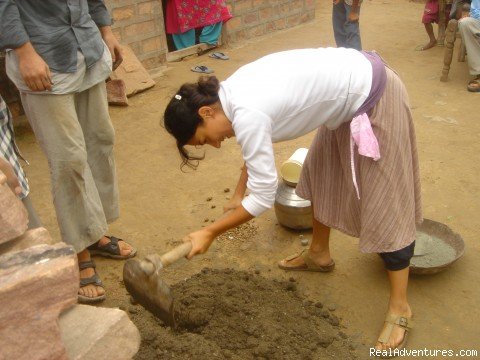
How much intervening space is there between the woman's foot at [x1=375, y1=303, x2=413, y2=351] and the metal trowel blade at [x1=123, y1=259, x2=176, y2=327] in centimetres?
102

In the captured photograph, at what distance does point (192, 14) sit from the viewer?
6.50 meters

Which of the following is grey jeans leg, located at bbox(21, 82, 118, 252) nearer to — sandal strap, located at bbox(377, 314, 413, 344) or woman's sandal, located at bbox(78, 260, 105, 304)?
woman's sandal, located at bbox(78, 260, 105, 304)

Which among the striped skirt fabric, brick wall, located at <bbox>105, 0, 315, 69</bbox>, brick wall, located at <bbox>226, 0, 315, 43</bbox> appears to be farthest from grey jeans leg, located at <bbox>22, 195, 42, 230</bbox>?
brick wall, located at <bbox>226, 0, 315, 43</bbox>

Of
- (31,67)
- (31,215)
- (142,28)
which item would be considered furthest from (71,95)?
(142,28)

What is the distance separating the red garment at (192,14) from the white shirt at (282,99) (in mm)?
4613

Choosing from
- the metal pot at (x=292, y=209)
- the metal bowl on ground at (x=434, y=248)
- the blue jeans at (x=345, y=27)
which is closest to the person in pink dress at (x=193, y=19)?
the blue jeans at (x=345, y=27)

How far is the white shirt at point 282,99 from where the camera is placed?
189 cm

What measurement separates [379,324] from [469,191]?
4.92 ft

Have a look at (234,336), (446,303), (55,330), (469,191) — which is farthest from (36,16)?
(469,191)

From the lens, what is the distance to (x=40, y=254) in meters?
1.47

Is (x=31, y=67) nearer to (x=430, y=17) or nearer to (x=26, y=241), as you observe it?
(x=26, y=241)

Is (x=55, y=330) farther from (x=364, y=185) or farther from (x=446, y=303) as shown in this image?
(x=446, y=303)

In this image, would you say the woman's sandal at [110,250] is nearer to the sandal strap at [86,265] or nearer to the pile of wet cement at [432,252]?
the sandal strap at [86,265]

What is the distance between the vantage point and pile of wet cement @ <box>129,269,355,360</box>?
7.66 ft
